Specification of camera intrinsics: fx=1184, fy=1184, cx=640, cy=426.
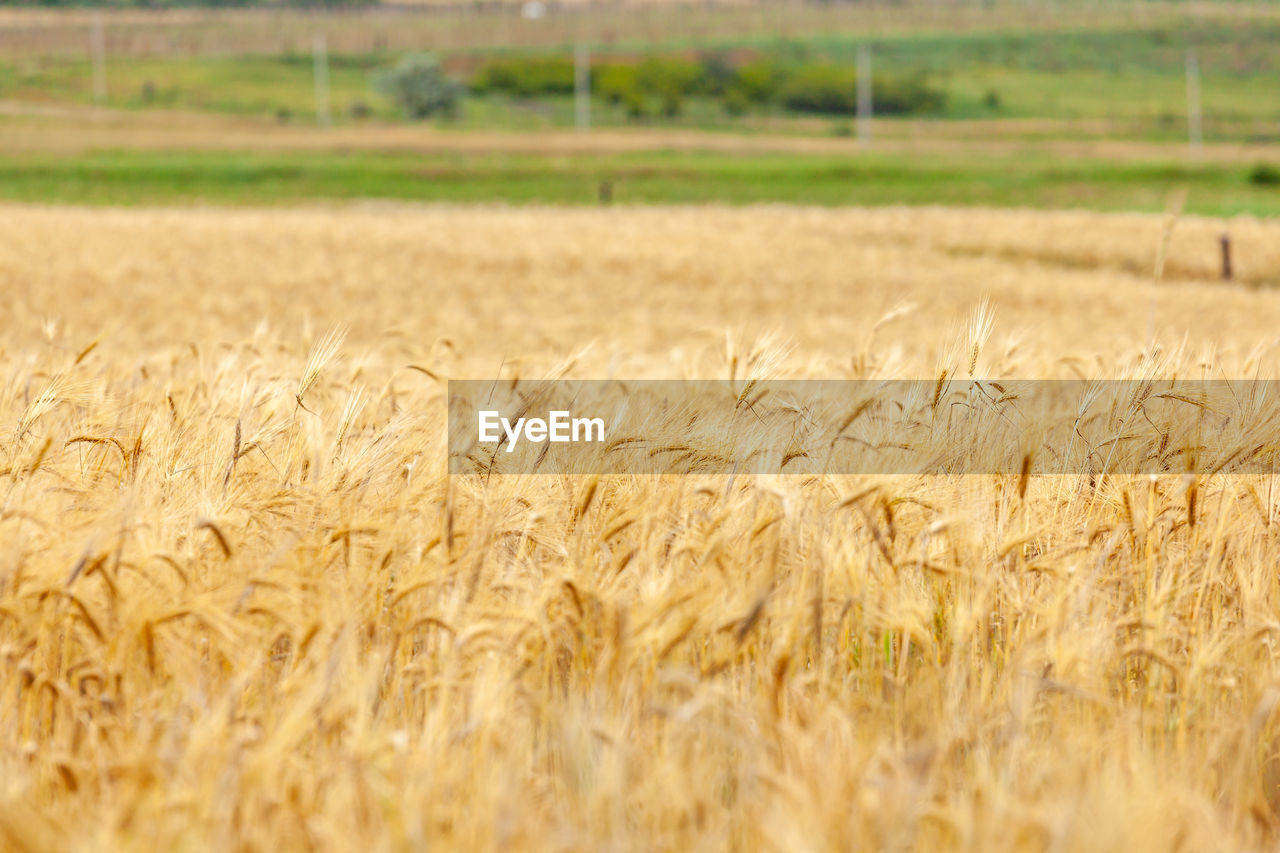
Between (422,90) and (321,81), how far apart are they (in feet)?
35.2

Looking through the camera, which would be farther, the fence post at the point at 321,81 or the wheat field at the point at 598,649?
the fence post at the point at 321,81

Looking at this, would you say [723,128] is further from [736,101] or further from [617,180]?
[617,180]

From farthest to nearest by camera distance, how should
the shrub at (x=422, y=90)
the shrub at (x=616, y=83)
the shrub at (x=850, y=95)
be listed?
the shrub at (x=850, y=95) < the shrub at (x=616, y=83) < the shrub at (x=422, y=90)

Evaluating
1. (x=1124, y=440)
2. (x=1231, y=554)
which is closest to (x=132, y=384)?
(x=1124, y=440)

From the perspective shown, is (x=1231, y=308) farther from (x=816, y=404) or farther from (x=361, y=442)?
(x=361, y=442)

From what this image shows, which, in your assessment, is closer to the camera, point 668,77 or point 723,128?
point 723,128

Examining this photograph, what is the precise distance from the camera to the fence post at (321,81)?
5691cm

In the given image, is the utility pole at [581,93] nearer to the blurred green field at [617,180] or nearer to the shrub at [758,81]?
the shrub at [758,81]

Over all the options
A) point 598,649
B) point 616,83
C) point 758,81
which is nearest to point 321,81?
point 616,83

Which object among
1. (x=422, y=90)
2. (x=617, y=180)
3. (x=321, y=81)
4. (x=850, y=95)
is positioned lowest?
(x=617, y=180)

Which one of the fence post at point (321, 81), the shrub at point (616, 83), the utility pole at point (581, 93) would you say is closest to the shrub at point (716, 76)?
the shrub at point (616, 83)

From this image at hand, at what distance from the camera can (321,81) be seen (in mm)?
58344

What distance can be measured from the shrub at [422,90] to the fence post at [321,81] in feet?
14.1

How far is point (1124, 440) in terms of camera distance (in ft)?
11.1
